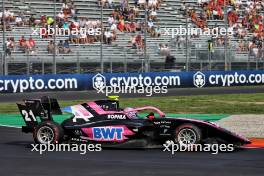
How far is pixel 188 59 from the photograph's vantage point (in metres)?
31.4

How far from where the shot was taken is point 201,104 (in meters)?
24.7

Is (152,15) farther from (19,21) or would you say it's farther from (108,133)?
(108,133)

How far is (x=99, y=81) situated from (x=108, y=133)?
1746cm

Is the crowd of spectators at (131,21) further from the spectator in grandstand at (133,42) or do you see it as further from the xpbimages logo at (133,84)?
the xpbimages logo at (133,84)

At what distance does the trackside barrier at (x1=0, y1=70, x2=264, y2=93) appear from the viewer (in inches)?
1107

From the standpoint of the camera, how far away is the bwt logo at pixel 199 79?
32209mm

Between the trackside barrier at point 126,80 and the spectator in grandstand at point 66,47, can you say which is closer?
the trackside barrier at point 126,80

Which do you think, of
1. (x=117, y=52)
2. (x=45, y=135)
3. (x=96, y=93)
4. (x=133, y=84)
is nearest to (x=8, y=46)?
(x=96, y=93)

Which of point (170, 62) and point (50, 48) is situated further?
point (170, 62)

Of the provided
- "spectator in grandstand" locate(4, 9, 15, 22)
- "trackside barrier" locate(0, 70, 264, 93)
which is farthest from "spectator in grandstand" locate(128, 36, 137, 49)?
"spectator in grandstand" locate(4, 9, 15, 22)

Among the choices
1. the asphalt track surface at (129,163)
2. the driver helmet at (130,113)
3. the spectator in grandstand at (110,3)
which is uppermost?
the spectator in grandstand at (110,3)

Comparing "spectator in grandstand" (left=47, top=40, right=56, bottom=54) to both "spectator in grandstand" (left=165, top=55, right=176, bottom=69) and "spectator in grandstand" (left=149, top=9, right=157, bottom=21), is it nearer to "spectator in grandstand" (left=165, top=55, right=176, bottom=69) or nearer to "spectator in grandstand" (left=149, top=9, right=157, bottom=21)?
"spectator in grandstand" (left=165, top=55, right=176, bottom=69)

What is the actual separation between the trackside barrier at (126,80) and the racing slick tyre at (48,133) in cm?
1507

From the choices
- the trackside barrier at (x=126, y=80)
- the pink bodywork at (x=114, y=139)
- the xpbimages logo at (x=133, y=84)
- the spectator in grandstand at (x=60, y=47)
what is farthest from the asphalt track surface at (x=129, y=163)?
the xpbimages logo at (x=133, y=84)
